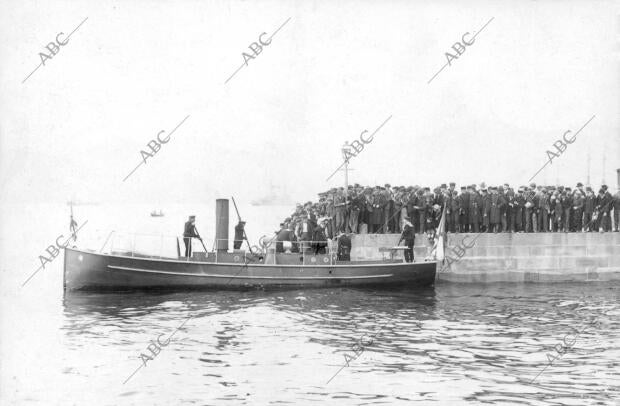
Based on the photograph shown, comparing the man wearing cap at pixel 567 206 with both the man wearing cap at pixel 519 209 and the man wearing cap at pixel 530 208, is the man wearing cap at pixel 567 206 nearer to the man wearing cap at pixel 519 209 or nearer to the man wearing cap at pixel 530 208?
the man wearing cap at pixel 530 208

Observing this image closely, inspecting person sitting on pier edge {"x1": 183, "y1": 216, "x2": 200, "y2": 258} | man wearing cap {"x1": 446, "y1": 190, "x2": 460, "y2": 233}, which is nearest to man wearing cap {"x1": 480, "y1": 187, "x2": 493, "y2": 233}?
man wearing cap {"x1": 446, "y1": 190, "x2": 460, "y2": 233}

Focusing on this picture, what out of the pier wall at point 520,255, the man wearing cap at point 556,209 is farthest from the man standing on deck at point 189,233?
the man wearing cap at point 556,209

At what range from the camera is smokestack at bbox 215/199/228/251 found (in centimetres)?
2386

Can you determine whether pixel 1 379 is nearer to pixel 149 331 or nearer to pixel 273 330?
pixel 149 331

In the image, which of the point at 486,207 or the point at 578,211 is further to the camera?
the point at 578,211

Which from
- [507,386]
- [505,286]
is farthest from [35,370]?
[505,286]

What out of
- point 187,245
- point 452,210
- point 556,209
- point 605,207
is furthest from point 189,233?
point 605,207

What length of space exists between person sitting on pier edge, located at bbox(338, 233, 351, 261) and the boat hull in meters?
0.84

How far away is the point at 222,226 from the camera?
24.4 metres

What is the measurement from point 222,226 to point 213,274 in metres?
1.73

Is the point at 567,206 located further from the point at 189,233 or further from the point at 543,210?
the point at 189,233

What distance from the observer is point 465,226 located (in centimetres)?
2678

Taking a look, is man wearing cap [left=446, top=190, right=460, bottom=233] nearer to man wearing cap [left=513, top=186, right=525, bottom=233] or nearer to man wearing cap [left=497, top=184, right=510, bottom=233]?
man wearing cap [left=497, top=184, right=510, bottom=233]

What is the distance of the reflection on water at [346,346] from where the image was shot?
1206 centimetres
